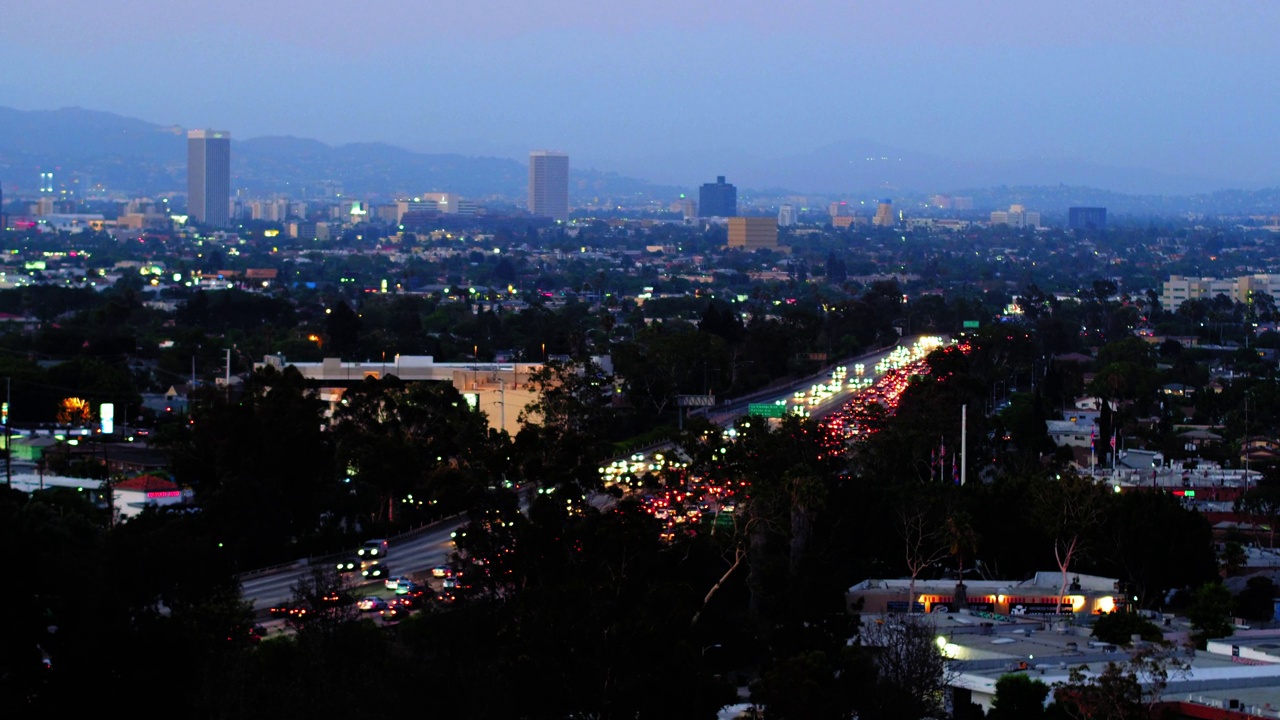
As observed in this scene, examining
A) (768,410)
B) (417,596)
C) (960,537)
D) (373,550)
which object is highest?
(960,537)

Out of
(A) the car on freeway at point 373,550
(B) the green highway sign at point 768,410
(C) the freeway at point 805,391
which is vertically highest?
(B) the green highway sign at point 768,410

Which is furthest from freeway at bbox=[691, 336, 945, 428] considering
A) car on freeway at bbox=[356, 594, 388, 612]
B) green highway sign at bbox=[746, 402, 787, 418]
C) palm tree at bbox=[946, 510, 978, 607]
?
car on freeway at bbox=[356, 594, 388, 612]

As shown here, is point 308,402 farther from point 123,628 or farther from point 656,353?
point 656,353

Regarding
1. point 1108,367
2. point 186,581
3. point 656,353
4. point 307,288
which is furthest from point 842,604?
point 307,288

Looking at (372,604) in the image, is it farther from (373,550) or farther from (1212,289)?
(1212,289)

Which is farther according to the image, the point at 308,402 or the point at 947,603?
the point at 308,402

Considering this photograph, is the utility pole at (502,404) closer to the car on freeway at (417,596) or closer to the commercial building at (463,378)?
the commercial building at (463,378)

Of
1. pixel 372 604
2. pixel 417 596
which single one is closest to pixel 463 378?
pixel 372 604

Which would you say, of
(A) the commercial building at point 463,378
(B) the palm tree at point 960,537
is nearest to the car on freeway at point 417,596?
(B) the palm tree at point 960,537
